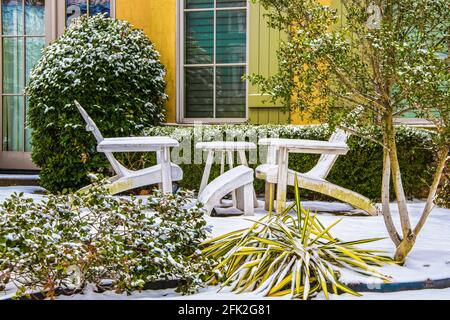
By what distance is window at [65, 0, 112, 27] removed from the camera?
9328mm

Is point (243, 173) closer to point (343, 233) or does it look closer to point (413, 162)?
point (343, 233)

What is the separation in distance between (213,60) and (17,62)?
279 cm

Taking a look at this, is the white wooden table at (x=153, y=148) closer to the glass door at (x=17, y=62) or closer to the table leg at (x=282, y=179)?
the table leg at (x=282, y=179)

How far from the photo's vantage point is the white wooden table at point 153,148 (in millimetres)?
6289

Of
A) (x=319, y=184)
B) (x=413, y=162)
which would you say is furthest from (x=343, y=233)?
(x=413, y=162)

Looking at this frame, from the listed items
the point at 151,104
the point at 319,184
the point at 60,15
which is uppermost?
the point at 60,15

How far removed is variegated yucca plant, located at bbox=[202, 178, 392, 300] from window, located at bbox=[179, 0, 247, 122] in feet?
15.0

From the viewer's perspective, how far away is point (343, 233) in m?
5.31

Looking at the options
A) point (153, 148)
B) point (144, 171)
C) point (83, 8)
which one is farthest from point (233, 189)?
point (83, 8)

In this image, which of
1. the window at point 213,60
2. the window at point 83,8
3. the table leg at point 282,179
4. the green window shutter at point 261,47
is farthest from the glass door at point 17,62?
the table leg at point 282,179

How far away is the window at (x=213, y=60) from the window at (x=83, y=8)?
117 cm

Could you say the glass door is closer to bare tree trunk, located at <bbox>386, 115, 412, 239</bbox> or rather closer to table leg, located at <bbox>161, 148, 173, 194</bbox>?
table leg, located at <bbox>161, 148, 173, 194</bbox>
